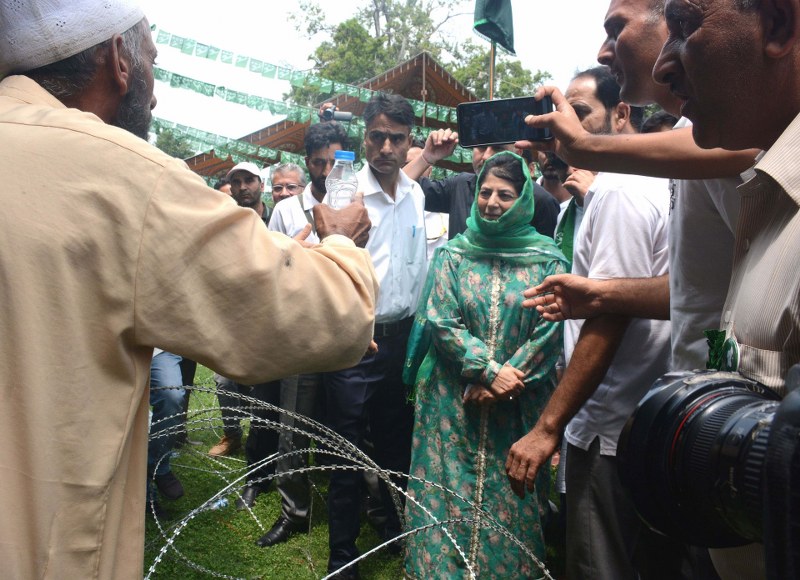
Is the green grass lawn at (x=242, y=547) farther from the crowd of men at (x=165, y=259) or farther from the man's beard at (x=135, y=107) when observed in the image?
the crowd of men at (x=165, y=259)

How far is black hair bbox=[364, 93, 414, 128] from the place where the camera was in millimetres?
4815

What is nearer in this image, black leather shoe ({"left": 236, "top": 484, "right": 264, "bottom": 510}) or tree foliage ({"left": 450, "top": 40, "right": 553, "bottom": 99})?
black leather shoe ({"left": 236, "top": 484, "right": 264, "bottom": 510})

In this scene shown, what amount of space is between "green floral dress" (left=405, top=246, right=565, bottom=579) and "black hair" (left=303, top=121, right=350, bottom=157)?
2.28 meters

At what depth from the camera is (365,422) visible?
4.37 metres

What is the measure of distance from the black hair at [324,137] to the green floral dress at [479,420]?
2.28 m

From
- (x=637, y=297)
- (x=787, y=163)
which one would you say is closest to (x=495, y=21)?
(x=637, y=297)

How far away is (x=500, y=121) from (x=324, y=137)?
313cm

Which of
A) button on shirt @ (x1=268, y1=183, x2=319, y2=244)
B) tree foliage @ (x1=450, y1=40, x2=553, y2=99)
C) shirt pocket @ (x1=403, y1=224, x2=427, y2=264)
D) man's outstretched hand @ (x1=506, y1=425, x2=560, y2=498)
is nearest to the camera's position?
man's outstretched hand @ (x1=506, y1=425, x2=560, y2=498)

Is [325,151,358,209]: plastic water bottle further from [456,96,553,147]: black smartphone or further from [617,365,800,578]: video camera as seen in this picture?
[617,365,800,578]: video camera

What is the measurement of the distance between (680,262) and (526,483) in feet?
3.71

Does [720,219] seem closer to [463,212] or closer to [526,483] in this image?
[526,483]

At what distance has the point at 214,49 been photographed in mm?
13758

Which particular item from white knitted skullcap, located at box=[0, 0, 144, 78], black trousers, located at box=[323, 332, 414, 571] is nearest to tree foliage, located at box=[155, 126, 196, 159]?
white knitted skullcap, located at box=[0, 0, 144, 78]

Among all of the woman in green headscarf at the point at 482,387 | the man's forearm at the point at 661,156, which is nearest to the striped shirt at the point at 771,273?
the man's forearm at the point at 661,156
